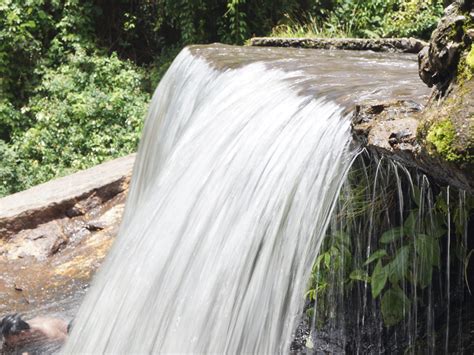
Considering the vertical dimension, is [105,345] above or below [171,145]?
below

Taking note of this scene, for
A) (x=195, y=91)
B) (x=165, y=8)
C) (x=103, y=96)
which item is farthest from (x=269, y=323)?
(x=165, y=8)

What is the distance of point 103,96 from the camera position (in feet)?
35.5

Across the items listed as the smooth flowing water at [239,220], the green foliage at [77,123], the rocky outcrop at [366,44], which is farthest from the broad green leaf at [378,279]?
the green foliage at [77,123]

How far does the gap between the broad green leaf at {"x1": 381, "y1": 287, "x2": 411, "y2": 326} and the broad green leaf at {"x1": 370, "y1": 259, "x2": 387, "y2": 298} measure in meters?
0.05

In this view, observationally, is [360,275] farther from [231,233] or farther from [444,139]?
[444,139]

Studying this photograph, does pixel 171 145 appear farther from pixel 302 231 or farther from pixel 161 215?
pixel 302 231

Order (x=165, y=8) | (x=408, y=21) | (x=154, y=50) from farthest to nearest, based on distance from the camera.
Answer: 1. (x=154, y=50)
2. (x=165, y=8)
3. (x=408, y=21)

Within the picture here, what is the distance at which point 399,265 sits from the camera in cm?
270

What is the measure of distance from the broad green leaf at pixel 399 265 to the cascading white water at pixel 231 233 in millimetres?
283

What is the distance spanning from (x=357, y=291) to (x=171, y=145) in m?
2.74

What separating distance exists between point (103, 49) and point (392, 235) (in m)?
Result: 10.5

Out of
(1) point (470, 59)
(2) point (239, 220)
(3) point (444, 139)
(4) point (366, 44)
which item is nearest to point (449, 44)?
(1) point (470, 59)

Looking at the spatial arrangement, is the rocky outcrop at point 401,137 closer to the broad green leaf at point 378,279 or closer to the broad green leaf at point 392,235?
the broad green leaf at point 392,235

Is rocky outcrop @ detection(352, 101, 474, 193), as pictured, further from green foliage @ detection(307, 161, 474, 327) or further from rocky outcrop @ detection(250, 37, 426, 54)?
rocky outcrop @ detection(250, 37, 426, 54)
